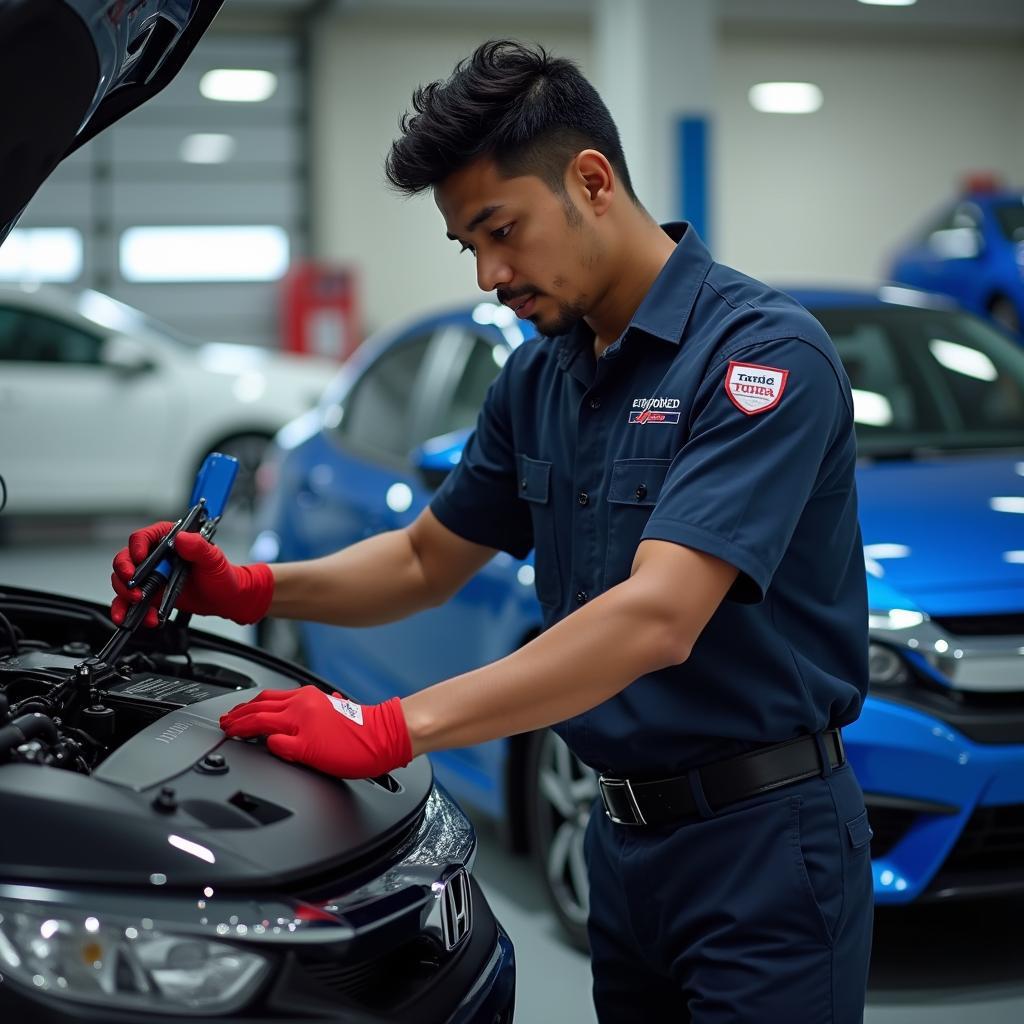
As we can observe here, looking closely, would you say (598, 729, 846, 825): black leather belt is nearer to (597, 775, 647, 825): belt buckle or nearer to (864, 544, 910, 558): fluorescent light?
(597, 775, 647, 825): belt buckle

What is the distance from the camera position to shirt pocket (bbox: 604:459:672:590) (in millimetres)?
1578

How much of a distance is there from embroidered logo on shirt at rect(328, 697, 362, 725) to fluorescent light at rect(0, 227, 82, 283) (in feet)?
42.2

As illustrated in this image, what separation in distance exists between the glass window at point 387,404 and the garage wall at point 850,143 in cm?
1150

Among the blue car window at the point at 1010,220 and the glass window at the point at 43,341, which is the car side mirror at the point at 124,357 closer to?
the glass window at the point at 43,341

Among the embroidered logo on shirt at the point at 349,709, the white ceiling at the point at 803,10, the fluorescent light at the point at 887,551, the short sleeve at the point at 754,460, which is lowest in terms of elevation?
the fluorescent light at the point at 887,551

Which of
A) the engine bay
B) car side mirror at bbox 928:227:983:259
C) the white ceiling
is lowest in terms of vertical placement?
the engine bay

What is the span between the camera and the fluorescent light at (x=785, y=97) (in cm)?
1542

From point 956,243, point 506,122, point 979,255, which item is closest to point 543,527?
point 506,122

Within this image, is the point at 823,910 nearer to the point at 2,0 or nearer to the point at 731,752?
the point at 731,752

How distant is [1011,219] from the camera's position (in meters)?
8.70

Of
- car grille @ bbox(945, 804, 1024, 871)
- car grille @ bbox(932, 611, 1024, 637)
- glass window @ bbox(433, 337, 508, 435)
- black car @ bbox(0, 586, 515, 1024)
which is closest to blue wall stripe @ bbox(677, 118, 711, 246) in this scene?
glass window @ bbox(433, 337, 508, 435)

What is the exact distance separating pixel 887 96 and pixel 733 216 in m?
2.17

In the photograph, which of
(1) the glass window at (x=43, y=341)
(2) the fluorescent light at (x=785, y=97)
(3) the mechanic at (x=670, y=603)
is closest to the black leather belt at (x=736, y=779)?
(3) the mechanic at (x=670, y=603)

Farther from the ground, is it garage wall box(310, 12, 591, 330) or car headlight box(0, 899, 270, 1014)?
garage wall box(310, 12, 591, 330)
